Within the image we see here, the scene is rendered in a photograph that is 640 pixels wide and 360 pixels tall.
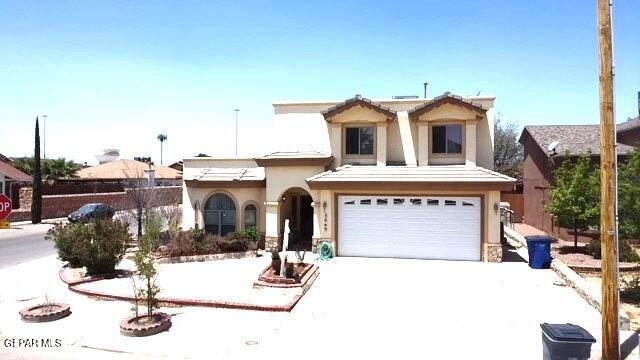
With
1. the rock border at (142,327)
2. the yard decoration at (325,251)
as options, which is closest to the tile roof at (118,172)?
the yard decoration at (325,251)

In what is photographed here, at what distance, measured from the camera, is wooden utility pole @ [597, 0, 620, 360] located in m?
8.09

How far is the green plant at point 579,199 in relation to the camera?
17719mm

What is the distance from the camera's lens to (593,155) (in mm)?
23000

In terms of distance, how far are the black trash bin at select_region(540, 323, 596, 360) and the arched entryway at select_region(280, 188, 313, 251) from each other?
13.7 meters

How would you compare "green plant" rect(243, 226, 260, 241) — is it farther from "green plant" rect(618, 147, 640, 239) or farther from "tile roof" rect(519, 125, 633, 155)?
"tile roof" rect(519, 125, 633, 155)

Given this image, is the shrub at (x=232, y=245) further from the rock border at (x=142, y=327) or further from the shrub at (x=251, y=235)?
the rock border at (x=142, y=327)

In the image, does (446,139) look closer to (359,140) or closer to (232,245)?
(359,140)

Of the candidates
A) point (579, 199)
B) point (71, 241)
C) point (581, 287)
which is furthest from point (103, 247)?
point (579, 199)

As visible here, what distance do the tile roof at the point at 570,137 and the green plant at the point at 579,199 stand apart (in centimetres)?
520

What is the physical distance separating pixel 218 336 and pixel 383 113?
12.7 meters

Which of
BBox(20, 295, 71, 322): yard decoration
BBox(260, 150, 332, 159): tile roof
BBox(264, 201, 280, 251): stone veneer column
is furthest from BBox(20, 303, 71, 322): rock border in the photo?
BBox(260, 150, 332, 159): tile roof

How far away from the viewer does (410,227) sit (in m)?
18.2

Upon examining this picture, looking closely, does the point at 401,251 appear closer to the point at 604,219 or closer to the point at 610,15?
the point at 604,219

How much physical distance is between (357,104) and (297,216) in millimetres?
6433
